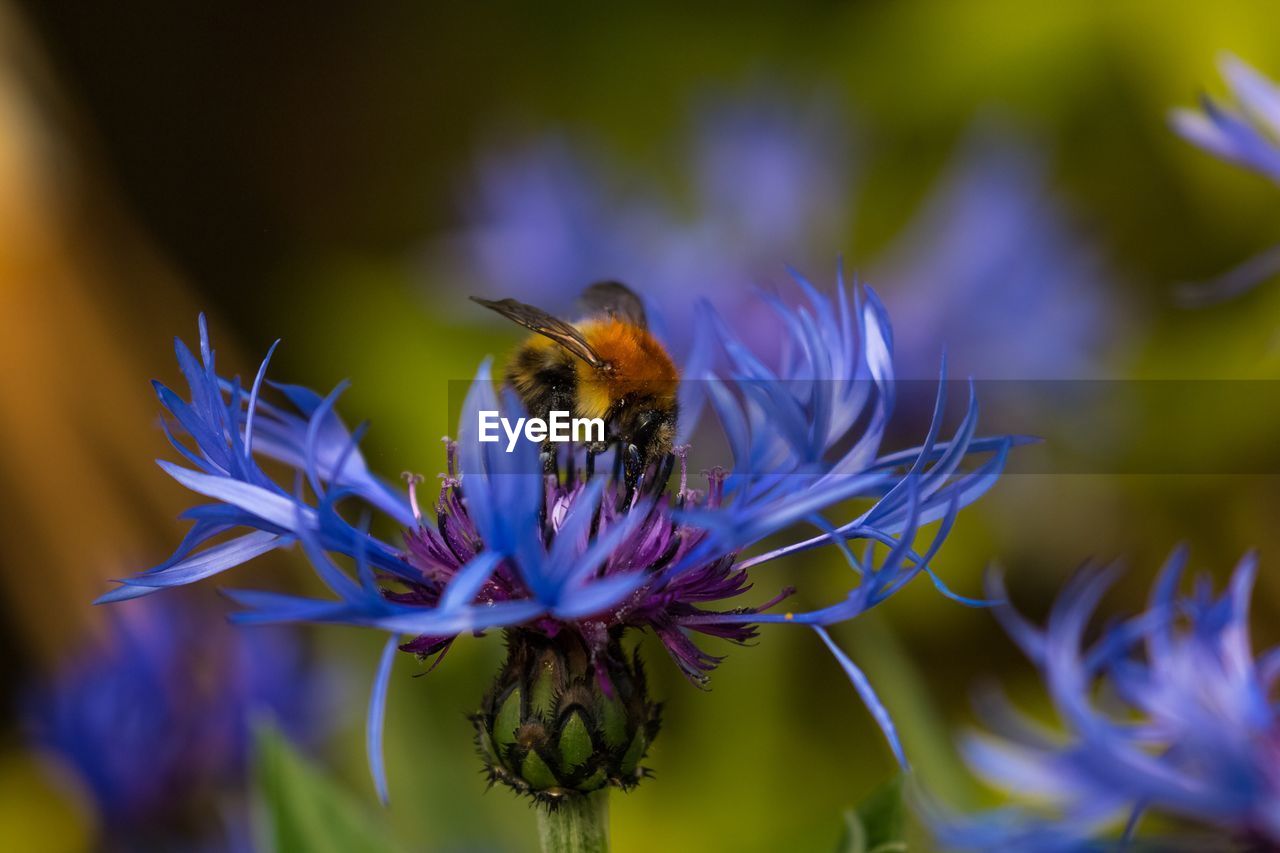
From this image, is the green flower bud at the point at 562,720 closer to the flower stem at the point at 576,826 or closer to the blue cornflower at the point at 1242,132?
the flower stem at the point at 576,826

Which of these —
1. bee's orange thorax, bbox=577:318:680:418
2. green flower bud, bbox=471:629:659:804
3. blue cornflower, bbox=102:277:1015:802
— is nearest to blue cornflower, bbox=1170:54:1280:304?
blue cornflower, bbox=102:277:1015:802

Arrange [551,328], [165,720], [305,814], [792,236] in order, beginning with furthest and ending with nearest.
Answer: [792,236] → [165,720] → [305,814] → [551,328]

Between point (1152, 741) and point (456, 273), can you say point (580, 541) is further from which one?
point (456, 273)

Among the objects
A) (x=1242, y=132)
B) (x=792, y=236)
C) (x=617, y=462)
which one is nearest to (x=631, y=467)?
(x=617, y=462)

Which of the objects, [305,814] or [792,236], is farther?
[792,236]

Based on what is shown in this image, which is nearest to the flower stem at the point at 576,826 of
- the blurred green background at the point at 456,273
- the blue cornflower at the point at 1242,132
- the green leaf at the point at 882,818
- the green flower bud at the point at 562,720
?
the green flower bud at the point at 562,720

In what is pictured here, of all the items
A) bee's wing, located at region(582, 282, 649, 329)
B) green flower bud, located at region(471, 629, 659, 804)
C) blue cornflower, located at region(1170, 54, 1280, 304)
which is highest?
blue cornflower, located at region(1170, 54, 1280, 304)

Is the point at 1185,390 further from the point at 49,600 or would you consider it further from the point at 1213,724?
the point at 49,600

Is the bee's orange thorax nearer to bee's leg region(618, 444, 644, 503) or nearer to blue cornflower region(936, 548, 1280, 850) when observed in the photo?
bee's leg region(618, 444, 644, 503)
